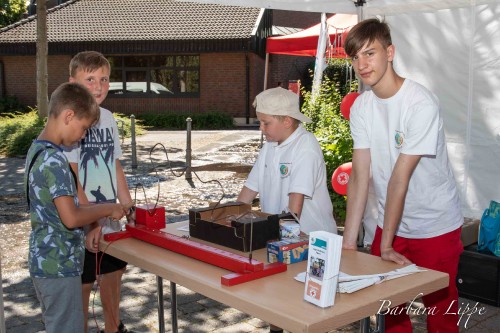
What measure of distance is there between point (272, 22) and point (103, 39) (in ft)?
24.7

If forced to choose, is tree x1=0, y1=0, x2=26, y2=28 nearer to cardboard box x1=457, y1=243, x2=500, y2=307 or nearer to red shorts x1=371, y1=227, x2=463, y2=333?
cardboard box x1=457, y1=243, x2=500, y2=307

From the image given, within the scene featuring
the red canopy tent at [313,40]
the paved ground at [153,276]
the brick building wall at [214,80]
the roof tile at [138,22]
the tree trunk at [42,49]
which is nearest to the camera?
the paved ground at [153,276]

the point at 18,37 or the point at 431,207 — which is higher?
→ the point at 18,37

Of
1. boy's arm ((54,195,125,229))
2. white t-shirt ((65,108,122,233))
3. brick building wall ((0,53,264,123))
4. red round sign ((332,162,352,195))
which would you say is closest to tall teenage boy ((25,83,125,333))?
boy's arm ((54,195,125,229))

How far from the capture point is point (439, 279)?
7.88 ft

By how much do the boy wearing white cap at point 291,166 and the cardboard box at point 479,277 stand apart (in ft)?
6.54

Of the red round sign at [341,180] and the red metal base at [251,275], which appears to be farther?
the red round sign at [341,180]

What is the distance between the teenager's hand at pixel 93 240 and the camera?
10.2ft

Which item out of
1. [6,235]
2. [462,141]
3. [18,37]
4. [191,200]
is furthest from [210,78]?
[462,141]

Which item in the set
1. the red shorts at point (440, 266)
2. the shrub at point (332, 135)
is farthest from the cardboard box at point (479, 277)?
the shrub at point (332, 135)

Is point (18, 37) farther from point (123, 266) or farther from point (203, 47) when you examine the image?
point (123, 266)

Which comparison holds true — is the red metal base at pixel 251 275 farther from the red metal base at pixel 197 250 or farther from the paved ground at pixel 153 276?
the paved ground at pixel 153 276

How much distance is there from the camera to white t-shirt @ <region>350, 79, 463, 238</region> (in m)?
2.80

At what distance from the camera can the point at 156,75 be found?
26672 millimetres
